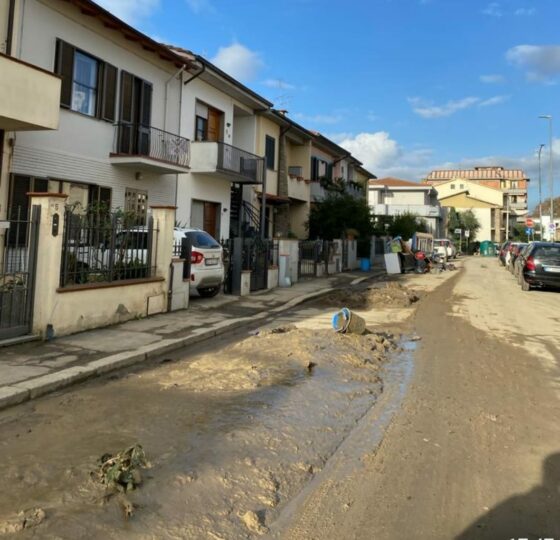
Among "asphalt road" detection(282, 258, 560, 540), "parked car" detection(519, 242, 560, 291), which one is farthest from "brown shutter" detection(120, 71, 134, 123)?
"parked car" detection(519, 242, 560, 291)

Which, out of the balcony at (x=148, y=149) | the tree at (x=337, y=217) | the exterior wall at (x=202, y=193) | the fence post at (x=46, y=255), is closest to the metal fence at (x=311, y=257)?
the exterior wall at (x=202, y=193)

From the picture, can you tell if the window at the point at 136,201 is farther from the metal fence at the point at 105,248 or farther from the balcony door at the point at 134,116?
the metal fence at the point at 105,248

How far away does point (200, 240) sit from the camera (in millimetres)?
13500

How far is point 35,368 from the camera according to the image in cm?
677

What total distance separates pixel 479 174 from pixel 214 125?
11631cm

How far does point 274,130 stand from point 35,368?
23310 mm

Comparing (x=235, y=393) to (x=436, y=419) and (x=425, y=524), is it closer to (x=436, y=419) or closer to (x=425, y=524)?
(x=436, y=419)

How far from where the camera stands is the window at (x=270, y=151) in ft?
90.4

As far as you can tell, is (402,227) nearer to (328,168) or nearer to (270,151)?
(328,168)

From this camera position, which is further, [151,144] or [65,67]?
[151,144]

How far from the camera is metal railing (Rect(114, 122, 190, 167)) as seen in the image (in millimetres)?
16891

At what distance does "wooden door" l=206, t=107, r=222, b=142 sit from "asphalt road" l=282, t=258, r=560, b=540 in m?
16.3

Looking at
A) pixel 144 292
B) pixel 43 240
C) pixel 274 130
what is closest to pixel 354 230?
pixel 274 130

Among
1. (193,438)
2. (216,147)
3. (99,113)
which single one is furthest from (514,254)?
(193,438)
